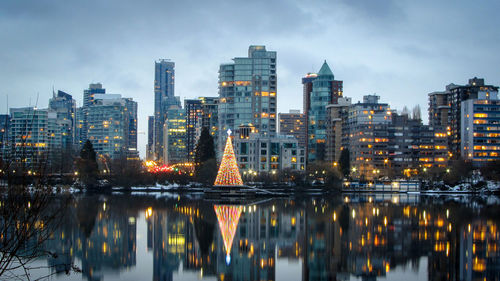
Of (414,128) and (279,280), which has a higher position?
(414,128)

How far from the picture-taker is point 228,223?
5203cm

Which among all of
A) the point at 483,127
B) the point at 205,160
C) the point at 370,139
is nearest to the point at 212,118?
the point at 370,139

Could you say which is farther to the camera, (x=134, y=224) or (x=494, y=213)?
(x=494, y=213)

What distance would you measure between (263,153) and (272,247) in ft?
341

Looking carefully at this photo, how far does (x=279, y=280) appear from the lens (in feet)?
92.1

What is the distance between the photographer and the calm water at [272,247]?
2978 centimetres

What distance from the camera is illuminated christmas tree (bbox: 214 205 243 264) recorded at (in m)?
39.4

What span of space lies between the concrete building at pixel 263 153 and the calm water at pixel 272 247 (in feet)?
264

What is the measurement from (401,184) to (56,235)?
106398mm

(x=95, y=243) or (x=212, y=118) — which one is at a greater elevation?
(x=212, y=118)

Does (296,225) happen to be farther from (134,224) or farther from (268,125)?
(268,125)

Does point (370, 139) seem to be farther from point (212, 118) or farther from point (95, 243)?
point (95, 243)

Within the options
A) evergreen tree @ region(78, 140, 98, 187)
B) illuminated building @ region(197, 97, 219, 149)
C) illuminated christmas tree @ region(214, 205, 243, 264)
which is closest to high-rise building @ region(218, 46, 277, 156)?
illuminated building @ region(197, 97, 219, 149)

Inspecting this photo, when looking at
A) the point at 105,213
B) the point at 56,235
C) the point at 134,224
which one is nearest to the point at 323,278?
the point at 56,235
